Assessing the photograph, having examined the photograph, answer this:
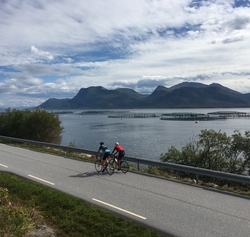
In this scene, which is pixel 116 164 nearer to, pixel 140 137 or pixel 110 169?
pixel 110 169

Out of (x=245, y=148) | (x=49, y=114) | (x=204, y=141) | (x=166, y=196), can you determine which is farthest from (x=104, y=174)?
(x=49, y=114)

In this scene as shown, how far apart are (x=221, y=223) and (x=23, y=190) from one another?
639 cm

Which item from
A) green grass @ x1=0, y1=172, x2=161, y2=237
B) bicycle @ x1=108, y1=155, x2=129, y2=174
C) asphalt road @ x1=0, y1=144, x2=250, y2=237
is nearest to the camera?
green grass @ x1=0, y1=172, x2=161, y2=237

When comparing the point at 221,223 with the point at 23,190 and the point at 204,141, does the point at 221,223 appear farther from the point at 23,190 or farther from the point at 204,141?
the point at 204,141

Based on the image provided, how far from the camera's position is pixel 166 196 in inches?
387

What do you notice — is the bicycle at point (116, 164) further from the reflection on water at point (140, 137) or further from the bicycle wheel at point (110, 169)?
the reflection on water at point (140, 137)

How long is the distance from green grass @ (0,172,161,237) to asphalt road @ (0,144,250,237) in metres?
0.54

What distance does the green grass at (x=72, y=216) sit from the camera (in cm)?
663

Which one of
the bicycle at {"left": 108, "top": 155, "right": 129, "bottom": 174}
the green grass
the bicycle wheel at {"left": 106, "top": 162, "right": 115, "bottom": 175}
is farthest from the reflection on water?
the green grass

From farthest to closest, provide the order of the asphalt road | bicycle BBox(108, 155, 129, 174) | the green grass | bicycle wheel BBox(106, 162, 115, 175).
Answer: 1. bicycle BBox(108, 155, 129, 174)
2. bicycle wheel BBox(106, 162, 115, 175)
3. the asphalt road
4. the green grass

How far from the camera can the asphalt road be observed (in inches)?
282

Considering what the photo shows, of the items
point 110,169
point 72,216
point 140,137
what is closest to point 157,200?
point 72,216

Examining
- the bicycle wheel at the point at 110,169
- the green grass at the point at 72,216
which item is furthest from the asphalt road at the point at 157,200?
the green grass at the point at 72,216

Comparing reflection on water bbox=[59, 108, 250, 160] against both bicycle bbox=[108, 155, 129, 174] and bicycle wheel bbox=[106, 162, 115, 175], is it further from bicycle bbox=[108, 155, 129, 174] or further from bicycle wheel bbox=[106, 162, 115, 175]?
bicycle wheel bbox=[106, 162, 115, 175]
